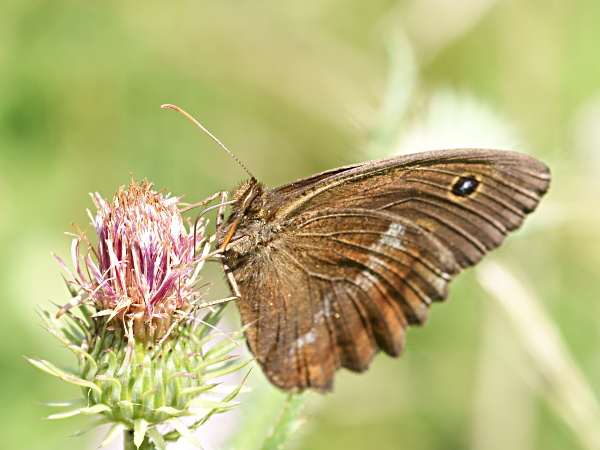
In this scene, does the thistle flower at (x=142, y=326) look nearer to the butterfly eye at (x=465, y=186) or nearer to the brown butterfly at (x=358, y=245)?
the brown butterfly at (x=358, y=245)

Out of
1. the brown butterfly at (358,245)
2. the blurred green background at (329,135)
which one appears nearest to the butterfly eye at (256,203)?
the brown butterfly at (358,245)

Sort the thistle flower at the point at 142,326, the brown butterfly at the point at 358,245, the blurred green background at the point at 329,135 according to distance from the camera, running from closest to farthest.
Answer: the thistle flower at the point at 142,326
the brown butterfly at the point at 358,245
the blurred green background at the point at 329,135

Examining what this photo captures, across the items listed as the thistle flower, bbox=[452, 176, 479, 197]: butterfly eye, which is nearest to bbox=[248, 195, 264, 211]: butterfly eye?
the thistle flower

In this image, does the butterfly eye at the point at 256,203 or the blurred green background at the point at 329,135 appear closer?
the butterfly eye at the point at 256,203

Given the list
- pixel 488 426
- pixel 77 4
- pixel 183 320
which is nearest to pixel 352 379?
pixel 488 426

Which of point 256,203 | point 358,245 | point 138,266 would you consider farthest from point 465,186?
point 138,266

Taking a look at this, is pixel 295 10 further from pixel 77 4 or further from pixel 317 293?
pixel 317 293

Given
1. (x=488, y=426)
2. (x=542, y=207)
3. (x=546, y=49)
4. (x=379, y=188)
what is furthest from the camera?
(x=546, y=49)
